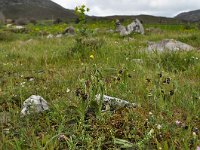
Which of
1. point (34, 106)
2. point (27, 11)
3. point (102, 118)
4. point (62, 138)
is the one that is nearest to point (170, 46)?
point (34, 106)

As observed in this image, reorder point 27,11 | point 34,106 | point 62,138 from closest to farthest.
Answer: point 62,138, point 34,106, point 27,11

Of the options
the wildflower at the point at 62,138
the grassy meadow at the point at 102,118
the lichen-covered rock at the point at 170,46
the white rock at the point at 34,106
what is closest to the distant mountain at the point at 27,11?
the lichen-covered rock at the point at 170,46

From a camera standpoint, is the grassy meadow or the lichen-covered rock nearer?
the grassy meadow

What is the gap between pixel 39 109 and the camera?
317 centimetres

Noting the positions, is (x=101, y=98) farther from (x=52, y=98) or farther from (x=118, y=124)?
(x=52, y=98)

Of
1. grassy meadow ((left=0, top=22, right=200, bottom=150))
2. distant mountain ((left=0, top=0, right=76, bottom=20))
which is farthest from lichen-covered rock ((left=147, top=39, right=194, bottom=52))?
distant mountain ((left=0, top=0, right=76, bottom=20))

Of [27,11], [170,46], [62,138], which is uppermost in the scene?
[27,11]

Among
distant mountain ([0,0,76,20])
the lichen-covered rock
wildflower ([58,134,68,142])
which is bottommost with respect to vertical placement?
wildflower ([58,134,68,142])

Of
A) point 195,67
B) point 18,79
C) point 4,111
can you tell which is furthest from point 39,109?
point 195,67

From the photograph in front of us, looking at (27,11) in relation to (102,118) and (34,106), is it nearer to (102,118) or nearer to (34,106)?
(34,106)

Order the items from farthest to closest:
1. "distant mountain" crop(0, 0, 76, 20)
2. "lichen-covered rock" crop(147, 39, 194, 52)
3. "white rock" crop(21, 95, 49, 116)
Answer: "distant mountain" crop(0, 0, 76, 20) → "lichen-covered rock" crop(147, 39, 194, 52) → "white rock" crop(21, 95, 49, 116)

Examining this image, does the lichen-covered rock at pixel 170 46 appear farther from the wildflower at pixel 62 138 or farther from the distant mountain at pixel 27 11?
the distant mountain at pixel 27 11

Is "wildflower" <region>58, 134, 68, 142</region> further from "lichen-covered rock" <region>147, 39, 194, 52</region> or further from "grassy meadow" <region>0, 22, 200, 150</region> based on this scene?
"lichen-covered rock" <region>147, 39, 194, 52</region>

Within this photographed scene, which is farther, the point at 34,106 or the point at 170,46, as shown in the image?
the point at 170,46
